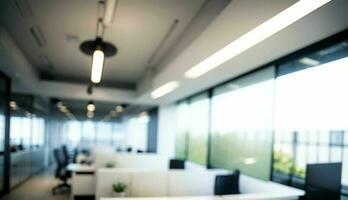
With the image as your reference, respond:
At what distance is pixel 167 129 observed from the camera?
8.32m

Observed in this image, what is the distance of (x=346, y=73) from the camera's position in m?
2.79

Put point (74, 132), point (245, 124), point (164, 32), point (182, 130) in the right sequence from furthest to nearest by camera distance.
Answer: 1. point (74, 132)
2. point (182, 130)
3. point (245, 124)
4. point (164, 32)

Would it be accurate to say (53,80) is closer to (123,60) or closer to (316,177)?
(123,60)

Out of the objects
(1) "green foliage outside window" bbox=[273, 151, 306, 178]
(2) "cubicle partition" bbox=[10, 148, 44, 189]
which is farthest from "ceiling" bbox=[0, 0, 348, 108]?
(2) "cubicle partition" bbox=[10, 148, 44, 189]

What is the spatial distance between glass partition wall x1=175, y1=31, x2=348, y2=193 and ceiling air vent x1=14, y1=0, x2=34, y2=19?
341 centimetres

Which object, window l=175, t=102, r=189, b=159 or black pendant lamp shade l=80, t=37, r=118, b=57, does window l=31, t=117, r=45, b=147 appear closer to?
window l=175, t=102, r=189, b=159

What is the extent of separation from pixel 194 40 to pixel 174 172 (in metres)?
2.08

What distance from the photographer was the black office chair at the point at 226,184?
343 centimetres

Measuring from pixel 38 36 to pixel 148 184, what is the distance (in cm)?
293

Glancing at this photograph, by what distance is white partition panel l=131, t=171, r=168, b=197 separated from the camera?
12.4ft

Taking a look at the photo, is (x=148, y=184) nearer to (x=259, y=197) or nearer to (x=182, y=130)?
(x=259, y=197)

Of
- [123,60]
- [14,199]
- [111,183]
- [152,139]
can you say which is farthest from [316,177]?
[152,139]

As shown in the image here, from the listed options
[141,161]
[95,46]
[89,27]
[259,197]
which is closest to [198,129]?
[141,161]

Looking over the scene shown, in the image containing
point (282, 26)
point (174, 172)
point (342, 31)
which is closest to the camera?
point (282, 26)
